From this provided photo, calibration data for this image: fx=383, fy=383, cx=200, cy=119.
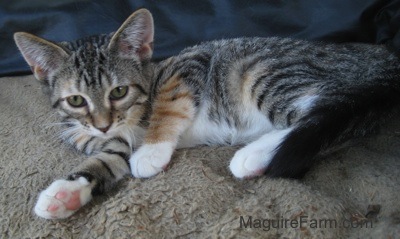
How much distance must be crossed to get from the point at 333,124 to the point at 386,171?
0.21 metres

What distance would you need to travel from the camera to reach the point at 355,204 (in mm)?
1011

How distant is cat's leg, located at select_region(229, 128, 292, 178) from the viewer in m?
1.12

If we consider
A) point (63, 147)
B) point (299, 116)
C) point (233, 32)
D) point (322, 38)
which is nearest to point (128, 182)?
point (63, 147)

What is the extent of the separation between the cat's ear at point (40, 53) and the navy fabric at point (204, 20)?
70 cm

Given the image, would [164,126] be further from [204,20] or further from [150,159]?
[204,20]

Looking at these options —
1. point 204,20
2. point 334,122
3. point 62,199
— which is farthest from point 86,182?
point 204,20

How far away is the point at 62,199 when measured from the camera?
1.03 meters

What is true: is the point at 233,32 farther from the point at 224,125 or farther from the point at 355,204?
the point at 355,204

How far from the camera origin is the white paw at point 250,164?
1123 millimetres

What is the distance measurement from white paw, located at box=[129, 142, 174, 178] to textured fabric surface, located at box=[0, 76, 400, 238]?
32 millimetres

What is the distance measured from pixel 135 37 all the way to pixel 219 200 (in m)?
0.63

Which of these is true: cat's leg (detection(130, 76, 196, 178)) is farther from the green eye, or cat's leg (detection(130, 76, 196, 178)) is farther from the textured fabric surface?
the green eye

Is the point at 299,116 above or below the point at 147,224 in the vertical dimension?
above

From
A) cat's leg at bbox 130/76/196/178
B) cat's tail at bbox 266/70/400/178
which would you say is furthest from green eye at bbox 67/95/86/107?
cat's tail at bbox 266/70/400/178
